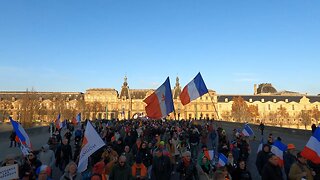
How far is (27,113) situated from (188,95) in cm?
3933

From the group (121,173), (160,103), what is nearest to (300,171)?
(121,173)

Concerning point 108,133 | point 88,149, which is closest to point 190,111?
point 108,133

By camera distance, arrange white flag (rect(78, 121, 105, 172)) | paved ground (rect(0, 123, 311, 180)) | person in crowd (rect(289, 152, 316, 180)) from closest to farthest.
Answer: person in crowd (rect(289, 152, 316, 180)) → white flag (rect(78, 121, 105, 172)) → paved ground (rect(0, 123, 311, 180))

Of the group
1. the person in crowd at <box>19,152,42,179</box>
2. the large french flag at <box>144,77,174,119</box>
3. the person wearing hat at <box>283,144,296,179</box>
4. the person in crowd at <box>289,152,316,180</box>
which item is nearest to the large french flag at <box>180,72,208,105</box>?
the large french flag at <box>144,77,174,119</box>

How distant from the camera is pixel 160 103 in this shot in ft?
51.5

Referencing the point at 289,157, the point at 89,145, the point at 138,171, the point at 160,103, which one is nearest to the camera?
the point at 89,145

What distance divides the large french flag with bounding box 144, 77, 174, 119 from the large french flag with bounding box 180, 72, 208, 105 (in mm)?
3021

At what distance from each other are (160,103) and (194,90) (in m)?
3.56

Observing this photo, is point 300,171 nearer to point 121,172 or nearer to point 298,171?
point 298,171

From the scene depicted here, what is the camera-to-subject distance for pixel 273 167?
710 centimetres

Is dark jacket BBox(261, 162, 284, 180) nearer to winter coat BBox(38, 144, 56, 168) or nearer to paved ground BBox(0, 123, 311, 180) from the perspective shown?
paved ground BBox(0, 123, 311, 180)

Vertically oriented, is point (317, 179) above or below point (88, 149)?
below

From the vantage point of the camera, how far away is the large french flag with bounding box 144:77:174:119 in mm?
15242

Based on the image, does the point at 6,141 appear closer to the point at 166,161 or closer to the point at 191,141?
the point at 191,141
